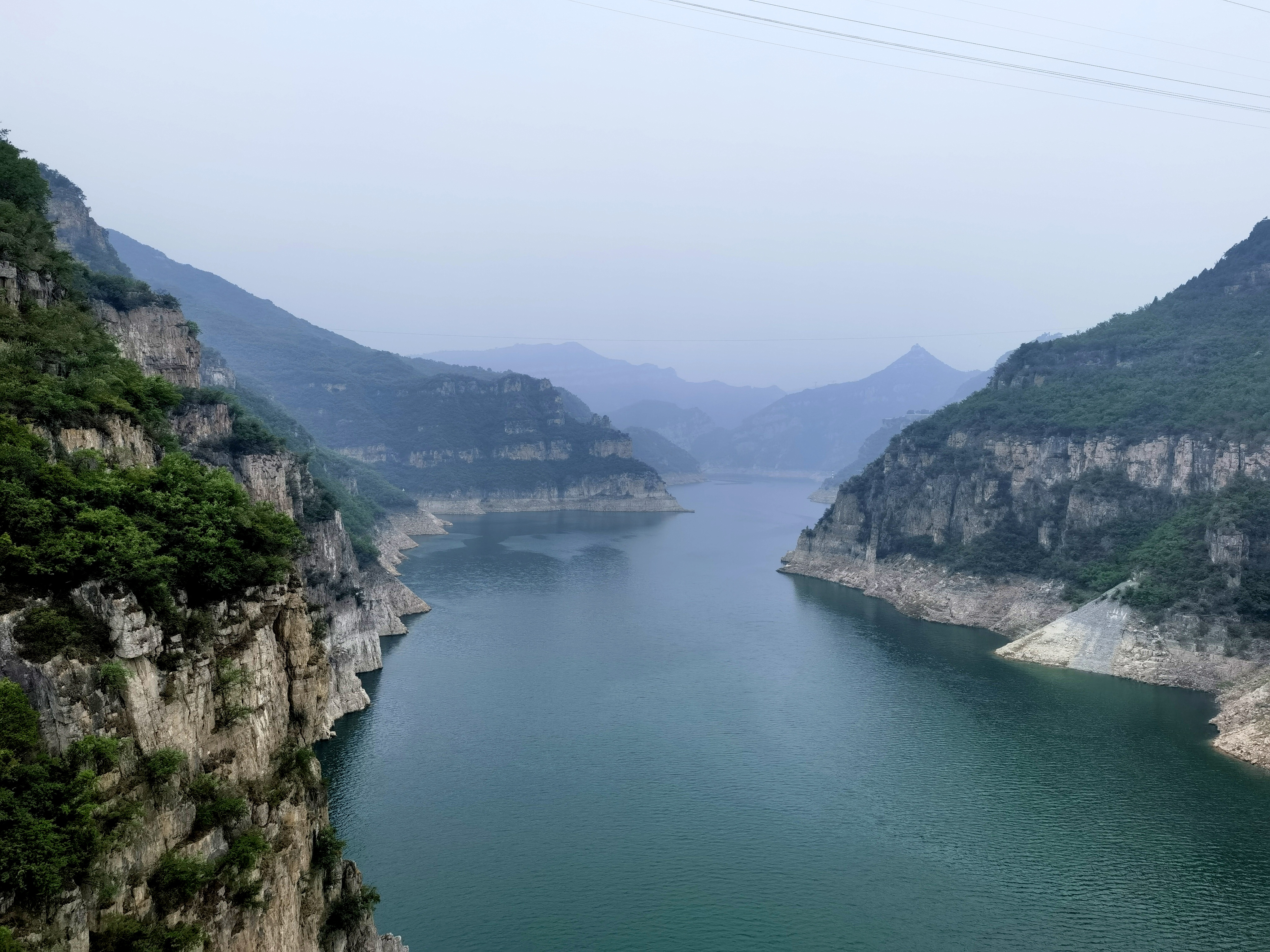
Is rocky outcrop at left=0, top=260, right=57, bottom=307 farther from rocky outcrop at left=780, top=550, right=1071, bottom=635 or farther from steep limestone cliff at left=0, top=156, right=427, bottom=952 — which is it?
rocky outcrop at left=780, top=550, right=1071, bottom=635

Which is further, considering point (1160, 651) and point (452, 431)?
point (452, 431)

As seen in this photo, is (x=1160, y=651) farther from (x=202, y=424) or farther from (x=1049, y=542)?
(x=202, y=424)

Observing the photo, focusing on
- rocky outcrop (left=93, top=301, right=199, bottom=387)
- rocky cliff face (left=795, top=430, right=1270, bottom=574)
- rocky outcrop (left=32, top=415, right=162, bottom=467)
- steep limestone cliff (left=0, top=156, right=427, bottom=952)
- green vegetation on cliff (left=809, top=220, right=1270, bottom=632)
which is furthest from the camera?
rocky cliff face (left=795, top=430, right=1270, bottom=574)

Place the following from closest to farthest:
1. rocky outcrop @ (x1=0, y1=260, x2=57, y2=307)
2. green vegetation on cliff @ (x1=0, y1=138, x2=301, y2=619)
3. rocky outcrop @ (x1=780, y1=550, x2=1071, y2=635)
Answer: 1. green vegetation on cliff @ (x1=0, y1=138, x2=301, y2=619)
2. rocky outcrop @ (x1=0, y1=260, x2=57, y2=307)
3. rocky outcrop @ (x1=780, y1=550, x2=1071, y2=635)

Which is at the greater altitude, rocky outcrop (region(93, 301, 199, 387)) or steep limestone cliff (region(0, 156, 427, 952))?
rocky outcrop (region(93, 301, 199, 387))

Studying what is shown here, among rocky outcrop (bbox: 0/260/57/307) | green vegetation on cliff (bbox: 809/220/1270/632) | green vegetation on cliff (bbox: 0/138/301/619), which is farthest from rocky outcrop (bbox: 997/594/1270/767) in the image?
rocky outcrop (bbox: 0/260/57/307)

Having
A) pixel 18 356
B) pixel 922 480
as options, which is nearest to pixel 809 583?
pixel 922 480

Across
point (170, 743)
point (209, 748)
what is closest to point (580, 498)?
point (209, 748)
